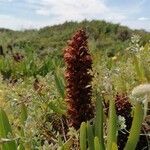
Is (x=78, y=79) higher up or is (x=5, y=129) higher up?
(x=78, y=79)

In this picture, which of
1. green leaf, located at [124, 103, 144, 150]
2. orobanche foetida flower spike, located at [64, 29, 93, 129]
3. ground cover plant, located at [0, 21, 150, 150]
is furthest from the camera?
orobanche foetida flower spike, located at [64, 29, 93, 129]

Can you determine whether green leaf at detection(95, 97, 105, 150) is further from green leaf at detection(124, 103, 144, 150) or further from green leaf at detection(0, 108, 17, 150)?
green leaf at detection(0, 108, 17, 150)

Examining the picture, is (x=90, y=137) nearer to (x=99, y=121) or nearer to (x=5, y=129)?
(x=99, y=121)

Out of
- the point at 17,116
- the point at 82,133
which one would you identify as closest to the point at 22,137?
the point at 82,133

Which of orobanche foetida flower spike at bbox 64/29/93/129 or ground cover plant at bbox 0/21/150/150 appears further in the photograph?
orobanche foetida flower spike at bbox 64/29/93/129

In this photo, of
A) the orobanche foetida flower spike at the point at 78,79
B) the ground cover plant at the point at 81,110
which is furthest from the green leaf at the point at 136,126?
the orobanche foetida flower spike at the point at 78,79

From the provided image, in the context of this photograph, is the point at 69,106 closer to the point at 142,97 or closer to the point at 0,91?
the point at 142,97

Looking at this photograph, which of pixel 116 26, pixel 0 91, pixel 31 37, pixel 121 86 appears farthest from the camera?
pixel 31 37

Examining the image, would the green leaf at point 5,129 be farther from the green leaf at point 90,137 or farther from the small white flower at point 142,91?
the small white flower at point 142,91

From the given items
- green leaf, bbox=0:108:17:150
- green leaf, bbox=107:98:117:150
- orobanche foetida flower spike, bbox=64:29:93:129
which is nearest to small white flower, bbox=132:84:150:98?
green leaf, bbox=107:98:117:150

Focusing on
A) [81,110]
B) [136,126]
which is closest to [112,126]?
[136,126]

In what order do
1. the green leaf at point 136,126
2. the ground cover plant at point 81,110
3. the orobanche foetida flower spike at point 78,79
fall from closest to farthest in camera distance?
the green leaf at point 136,126, the ground cover plant at point 81,110, the orobanche foetida flower spike at point 78,79
